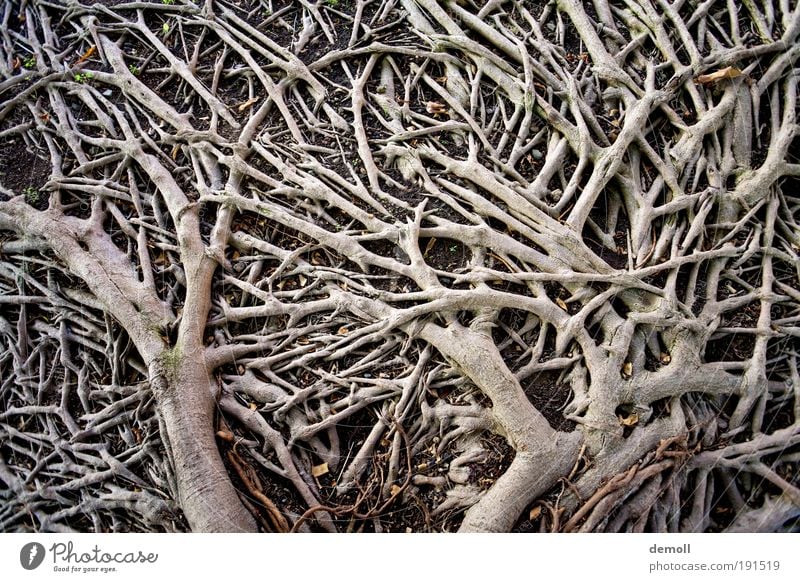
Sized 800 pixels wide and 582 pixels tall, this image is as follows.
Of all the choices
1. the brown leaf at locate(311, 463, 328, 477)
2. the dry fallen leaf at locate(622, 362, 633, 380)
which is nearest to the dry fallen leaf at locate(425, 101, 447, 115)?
the dry fallen leaf at locate(622, 362, 633, 380)

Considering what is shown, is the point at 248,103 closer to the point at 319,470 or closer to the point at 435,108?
the point at 435,108

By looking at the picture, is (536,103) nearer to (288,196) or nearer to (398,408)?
(288,196)

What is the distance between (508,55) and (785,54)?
135cm

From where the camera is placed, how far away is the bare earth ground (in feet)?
8.23

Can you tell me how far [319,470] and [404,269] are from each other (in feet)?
2.96

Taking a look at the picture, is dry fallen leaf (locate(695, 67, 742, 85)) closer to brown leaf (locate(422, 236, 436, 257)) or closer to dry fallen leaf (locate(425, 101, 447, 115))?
dry fallen leaf (locate(425, 101, 447, 115))
